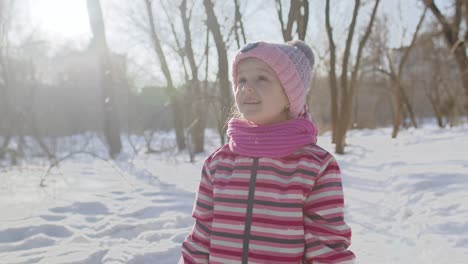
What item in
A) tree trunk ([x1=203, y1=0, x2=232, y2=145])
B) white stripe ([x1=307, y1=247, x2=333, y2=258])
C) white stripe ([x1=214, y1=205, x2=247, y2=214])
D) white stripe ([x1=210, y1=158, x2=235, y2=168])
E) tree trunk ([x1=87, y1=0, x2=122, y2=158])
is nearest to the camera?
white stripe ([x1=307, y1=247, x2=333, y2=258])

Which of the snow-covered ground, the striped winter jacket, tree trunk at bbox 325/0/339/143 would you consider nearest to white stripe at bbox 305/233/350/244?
the striped winter jacket

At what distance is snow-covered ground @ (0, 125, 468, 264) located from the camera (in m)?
2.55

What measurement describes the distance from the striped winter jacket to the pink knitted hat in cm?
20

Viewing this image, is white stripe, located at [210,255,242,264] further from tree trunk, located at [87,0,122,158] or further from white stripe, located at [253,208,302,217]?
tree trunk, located at [87,0,122,158]

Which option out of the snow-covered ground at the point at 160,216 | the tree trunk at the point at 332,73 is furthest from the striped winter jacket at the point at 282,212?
the tree trunk at the point at 332,73

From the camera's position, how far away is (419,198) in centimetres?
409

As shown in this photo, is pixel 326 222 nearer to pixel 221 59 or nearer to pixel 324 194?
pixel 324 194

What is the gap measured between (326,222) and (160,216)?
2683mm

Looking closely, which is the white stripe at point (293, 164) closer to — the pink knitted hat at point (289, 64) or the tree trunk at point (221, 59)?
the pink knitted hat at point (289, 64)

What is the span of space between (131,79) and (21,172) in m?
10.6

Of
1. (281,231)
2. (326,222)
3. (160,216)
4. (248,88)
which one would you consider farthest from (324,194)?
(160,216)

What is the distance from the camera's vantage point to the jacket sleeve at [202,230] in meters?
1.34

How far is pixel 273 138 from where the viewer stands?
1.27 metres

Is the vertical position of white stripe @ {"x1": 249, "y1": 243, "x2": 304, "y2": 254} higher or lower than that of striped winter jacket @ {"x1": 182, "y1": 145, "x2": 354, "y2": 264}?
lower
